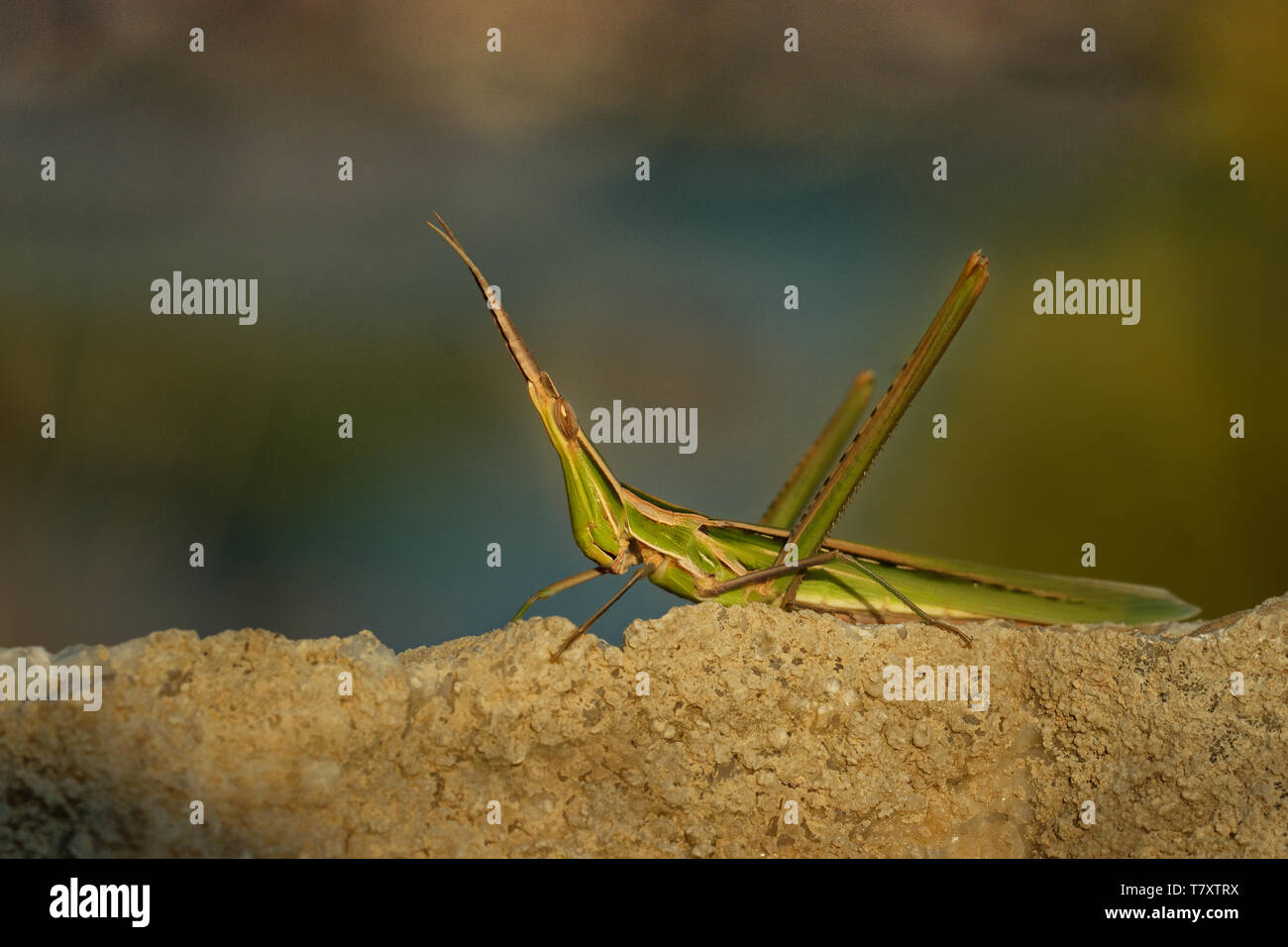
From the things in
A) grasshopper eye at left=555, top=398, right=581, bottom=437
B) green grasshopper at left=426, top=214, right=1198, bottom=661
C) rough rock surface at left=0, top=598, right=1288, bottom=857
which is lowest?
rough rock surface at left=0, top=598, right=1288, bottom=857

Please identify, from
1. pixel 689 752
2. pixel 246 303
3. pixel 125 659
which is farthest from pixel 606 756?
pixel 246 303

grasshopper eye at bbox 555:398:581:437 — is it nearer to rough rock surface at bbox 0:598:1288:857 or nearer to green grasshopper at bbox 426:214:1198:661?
green grasshopper at bbox 426:214:1198:661

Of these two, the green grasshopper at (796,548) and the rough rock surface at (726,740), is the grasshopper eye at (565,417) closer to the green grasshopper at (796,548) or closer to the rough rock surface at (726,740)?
the green grasshopper at (796,548)

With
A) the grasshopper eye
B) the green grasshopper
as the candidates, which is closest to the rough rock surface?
the green grasshopper

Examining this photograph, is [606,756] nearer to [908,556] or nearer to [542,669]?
[542,669]

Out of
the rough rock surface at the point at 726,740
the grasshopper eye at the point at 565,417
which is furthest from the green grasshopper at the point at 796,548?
the rough rock surface at the point at 726,740

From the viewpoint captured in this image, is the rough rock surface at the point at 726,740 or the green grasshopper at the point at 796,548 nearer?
the rough rock surface at the point at 726,740
